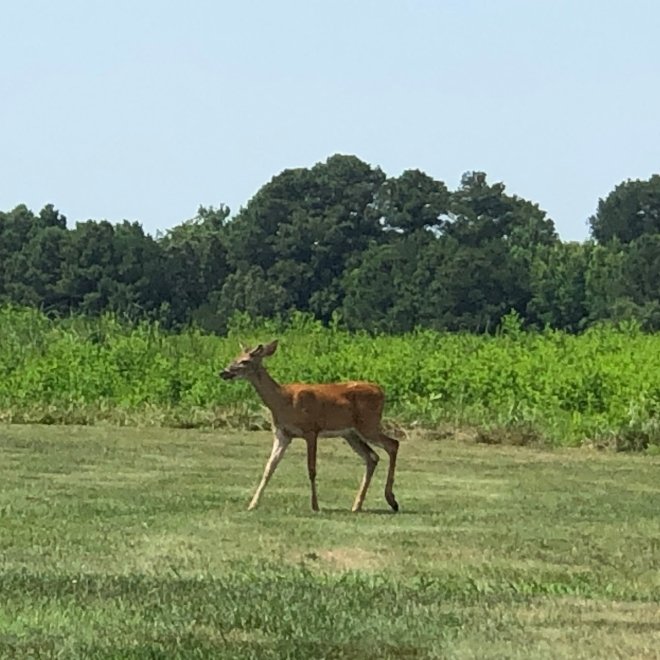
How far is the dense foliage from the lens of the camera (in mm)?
26422

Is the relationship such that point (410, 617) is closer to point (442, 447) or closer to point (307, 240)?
point (442, 447)

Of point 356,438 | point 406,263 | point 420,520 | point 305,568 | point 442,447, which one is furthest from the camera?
point 406,263

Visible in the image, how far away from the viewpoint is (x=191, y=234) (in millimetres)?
79750

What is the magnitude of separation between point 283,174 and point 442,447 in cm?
5131

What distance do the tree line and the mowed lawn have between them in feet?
108

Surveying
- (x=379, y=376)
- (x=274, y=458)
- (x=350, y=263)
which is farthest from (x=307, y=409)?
(x=350, y=263)

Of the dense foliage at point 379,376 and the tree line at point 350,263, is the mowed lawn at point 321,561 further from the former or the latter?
the tree line at point 350,263

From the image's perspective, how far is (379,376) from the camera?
29172mm

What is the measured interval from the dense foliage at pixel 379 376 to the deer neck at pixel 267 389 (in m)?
10.4

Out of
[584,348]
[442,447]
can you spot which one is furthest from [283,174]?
[442,447]

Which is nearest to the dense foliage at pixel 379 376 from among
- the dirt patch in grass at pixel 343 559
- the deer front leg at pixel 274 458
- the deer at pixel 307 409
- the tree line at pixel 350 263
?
the deer at pixel 307 409

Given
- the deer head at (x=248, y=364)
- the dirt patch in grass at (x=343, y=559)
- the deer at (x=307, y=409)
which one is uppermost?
the deer head at (x=248, y=364)

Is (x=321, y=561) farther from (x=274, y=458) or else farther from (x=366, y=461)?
(x=366, y=461)

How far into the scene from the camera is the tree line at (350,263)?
57938 mm
